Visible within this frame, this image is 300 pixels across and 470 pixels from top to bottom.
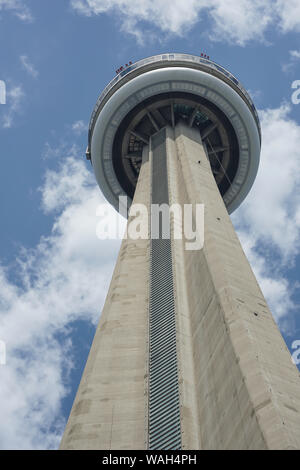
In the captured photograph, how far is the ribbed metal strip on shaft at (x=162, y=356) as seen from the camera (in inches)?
450

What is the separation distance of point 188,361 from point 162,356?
93cm

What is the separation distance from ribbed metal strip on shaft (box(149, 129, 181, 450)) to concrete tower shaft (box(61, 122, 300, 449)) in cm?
3

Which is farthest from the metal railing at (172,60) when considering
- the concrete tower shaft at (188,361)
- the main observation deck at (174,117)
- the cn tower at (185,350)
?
the concrete tower shaft at (188,361)

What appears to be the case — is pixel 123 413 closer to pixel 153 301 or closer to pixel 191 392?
pixel 191 392

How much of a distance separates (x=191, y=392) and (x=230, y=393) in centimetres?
237

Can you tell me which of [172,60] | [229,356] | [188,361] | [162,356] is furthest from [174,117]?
[229,356]

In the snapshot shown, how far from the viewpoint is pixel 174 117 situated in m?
32.6

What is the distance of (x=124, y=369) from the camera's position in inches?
549

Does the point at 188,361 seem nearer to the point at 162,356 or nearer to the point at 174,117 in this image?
the point at 162,356

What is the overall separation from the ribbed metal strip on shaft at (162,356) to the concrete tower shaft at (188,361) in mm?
33

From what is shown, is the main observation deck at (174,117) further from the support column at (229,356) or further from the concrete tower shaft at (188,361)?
the support column at (229,356)

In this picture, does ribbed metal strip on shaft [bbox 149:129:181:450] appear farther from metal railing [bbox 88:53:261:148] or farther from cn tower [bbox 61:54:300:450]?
metal railing [bbox 88:53:261:148]

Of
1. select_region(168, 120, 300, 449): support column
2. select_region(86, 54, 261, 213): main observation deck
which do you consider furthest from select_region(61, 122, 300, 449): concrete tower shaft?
select_region(86, 54, 261, 213): main observation deck
